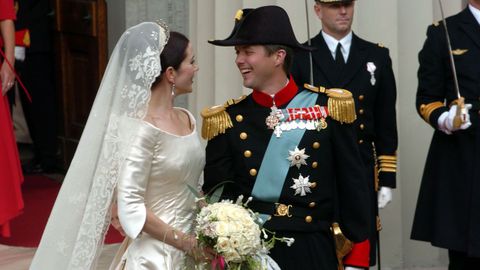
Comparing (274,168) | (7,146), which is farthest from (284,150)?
(7,146)

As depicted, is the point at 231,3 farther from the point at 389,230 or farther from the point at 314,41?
the point at 389,230

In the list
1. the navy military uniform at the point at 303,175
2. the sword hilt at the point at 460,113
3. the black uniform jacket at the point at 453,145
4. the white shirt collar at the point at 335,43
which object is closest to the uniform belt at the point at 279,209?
the navy military uniform at the point at 303,175

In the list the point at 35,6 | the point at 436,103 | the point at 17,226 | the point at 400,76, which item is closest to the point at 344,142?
the point at 436,103

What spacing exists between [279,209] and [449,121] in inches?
64.2

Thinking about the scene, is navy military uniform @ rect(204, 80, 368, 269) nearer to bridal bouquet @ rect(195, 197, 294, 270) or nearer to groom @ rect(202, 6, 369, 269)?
groom @ rect(202, 6, 369, 269)

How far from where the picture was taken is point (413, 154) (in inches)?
292

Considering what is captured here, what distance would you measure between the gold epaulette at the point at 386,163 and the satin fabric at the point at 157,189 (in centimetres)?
186

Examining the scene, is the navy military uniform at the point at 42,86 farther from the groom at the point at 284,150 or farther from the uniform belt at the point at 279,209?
the uniform belt at the point at 279,209

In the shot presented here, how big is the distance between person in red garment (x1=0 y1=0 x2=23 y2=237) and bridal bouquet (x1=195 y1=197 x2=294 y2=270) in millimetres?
3279

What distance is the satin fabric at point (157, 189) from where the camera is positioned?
445 cm

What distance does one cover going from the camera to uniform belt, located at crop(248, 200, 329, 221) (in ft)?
15.2

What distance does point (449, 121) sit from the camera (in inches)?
236

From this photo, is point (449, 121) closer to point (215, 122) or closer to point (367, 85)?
point (367, 85)

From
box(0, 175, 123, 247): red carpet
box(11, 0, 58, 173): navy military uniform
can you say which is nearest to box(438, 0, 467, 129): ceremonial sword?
box(0, 175, 123, 247): red carpet
